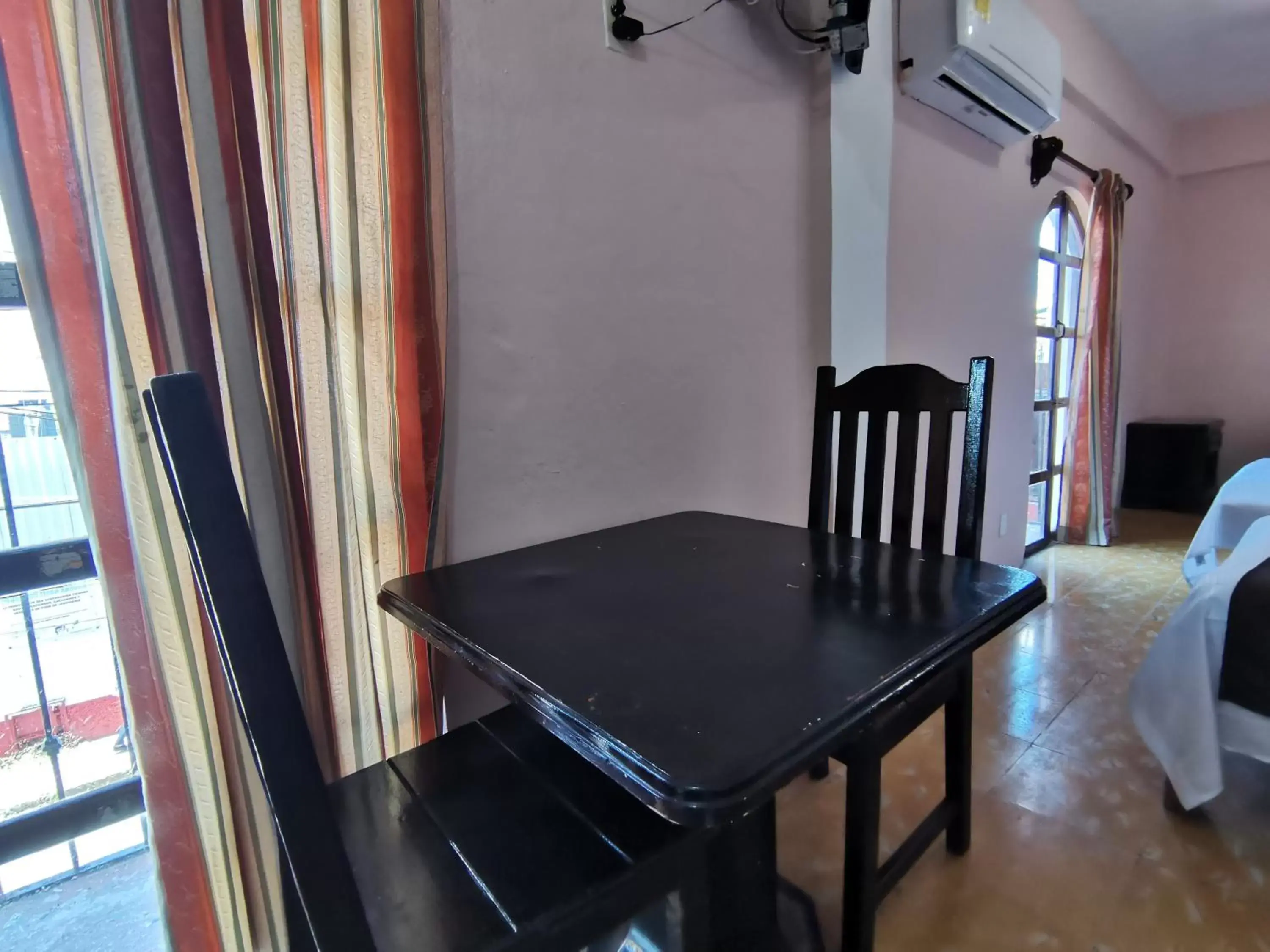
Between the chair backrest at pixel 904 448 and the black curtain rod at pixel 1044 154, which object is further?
the black curtain rod at pixel 1044 154

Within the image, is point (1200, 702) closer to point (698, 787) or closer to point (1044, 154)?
point (698, 787)

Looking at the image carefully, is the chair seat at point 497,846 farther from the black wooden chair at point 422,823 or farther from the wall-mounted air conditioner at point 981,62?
the wall-mounted air conditioner at point 981,62

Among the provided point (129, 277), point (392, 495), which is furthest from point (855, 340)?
point (129, 277)

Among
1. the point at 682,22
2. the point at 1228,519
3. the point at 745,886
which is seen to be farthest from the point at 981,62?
the point at 745,886

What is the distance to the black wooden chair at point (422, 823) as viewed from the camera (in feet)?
1.30

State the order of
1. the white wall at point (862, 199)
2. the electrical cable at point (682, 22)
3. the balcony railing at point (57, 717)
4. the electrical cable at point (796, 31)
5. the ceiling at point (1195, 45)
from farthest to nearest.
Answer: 1. the ceiling at point (1195, 45)
2. the white wall at point (862, 199)
3. the electrical cable at point (796, 31)
4. the electrical cable at point (682, 22)
5. the balcony railing at point (57, 717)

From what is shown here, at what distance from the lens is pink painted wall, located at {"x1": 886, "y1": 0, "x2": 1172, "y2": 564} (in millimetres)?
2227

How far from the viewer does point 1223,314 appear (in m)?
4.56

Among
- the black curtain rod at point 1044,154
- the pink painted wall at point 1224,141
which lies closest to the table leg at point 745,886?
the black curtain rod at point 1044,154

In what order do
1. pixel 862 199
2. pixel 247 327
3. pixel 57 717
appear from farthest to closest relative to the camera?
pixel 862 199 → pixel 57 717 → pixel 247 327

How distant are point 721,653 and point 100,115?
1006 millimetres

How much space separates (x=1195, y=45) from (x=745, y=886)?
16.5ft

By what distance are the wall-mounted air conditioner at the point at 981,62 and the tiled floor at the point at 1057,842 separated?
214 centimetres

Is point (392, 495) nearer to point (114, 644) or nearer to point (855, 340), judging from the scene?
point (114, 644)
